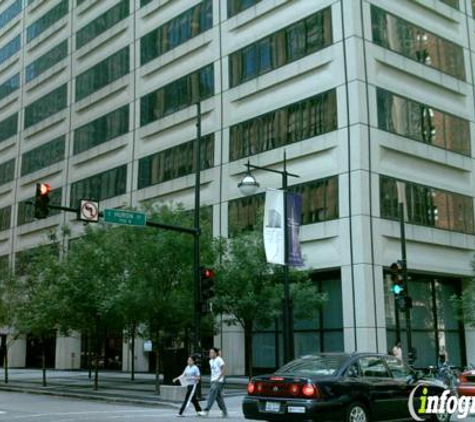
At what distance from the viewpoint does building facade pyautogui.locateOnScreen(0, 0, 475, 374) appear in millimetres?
30203

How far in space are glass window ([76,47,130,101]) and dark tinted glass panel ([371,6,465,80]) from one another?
1877 cm

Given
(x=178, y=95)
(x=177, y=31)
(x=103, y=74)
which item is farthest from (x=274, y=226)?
(x=103, y=74)

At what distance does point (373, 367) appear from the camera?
1274cm

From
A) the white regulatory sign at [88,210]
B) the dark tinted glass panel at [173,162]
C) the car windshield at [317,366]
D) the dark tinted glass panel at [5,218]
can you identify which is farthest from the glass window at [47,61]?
the car windshield at [317,366]

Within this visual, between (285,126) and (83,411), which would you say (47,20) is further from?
(83,411)

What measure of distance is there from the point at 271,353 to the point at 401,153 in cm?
1147

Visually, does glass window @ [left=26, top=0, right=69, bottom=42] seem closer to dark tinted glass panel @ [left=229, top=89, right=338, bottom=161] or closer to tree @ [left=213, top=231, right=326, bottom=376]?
dark tinted glass panel @ [left=229, top=89, right=338, bottom=161]

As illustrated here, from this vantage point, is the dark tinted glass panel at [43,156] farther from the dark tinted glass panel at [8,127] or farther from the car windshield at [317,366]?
the car windshield at [317,366]

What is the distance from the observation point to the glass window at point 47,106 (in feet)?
172

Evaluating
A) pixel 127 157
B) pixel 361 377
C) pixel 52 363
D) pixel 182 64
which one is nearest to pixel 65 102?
pixel 127 157

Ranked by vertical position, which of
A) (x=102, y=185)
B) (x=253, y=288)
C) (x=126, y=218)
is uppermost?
(x=102, y=185)

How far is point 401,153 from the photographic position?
31.8 metres

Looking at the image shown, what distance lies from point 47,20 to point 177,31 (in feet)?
64.5

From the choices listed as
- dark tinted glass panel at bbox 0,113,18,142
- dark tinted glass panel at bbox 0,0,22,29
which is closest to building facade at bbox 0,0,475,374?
dark tinted glass panel at bbox 0,113,18,142
